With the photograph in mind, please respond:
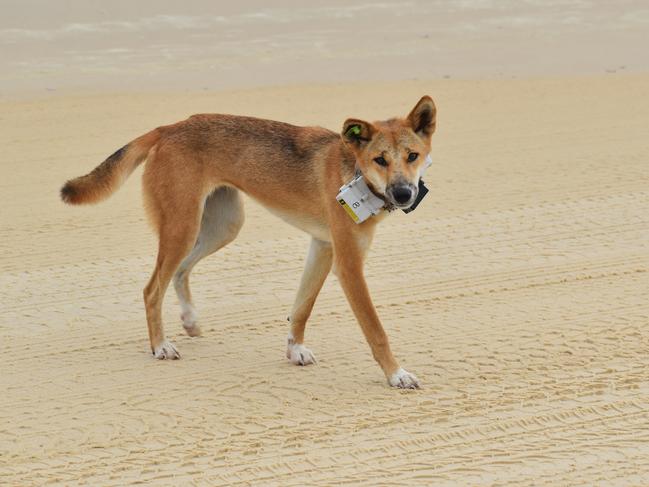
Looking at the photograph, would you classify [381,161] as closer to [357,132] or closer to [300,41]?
[357,132]

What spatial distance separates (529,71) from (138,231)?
29.7 feet

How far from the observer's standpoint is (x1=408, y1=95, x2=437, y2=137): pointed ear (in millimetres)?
6645

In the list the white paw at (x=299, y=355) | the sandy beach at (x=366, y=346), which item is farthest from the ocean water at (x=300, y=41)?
the white paw at (x=299, y=355)

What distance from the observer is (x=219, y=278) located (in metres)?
8.64

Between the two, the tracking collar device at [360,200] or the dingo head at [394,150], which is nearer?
the dingo head at [394,150]

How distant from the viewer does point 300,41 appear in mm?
20750

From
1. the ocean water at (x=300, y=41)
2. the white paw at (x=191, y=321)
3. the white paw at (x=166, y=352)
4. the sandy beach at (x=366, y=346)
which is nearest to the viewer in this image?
the sandy beach at (x=366, y=346)

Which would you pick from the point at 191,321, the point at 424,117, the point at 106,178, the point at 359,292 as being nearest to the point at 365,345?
the point at 359,292

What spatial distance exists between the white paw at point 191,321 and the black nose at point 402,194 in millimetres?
1825

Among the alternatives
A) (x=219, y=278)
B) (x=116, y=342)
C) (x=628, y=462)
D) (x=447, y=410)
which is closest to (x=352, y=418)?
(x=447, y=410)

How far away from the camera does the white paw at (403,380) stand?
6586mm

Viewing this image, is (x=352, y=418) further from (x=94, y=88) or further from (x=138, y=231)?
(x=94, y=88)

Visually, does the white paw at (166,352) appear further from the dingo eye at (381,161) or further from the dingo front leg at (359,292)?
the dingo eye at (381,161)

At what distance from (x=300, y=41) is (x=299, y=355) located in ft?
46.8
